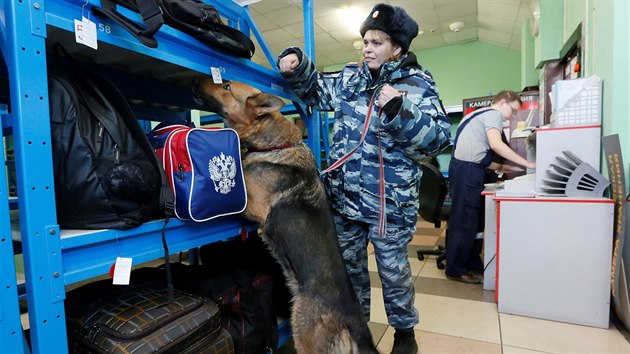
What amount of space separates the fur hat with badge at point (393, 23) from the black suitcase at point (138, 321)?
1412 mm

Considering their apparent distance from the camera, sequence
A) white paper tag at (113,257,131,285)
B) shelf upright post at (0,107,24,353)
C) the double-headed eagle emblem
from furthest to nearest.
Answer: the double-headed eagle emblem → white paper tag at (113,257,131,285) → shelf upright post at (0,107,24,353)

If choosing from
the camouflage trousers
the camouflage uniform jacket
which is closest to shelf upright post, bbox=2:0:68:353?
the camouflage uniform jacket

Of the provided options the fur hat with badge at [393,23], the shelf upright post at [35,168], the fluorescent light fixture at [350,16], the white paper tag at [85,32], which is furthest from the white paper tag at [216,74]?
the fluorescent light fixture at [350,16]

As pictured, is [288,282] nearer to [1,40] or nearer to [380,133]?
[380,133]

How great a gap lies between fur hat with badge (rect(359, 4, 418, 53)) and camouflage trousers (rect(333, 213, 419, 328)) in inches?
36.8

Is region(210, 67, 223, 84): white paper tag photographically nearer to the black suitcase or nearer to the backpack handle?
the backpack handle

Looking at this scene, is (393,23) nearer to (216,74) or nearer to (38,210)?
(216,74)

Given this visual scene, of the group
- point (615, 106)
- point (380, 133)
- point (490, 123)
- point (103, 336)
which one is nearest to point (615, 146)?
point (615, 106)

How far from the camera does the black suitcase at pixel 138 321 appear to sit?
0.90 metres

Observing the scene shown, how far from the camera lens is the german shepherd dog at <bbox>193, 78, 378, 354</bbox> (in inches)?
50.8

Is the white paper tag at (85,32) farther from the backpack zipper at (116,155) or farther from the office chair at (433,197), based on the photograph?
the office chair at (433,197)

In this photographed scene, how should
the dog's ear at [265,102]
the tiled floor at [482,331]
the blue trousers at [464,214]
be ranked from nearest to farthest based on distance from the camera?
the dog's ear at [265,102]
the tiled floor at [482,331]
the blue trousers at [464,214]

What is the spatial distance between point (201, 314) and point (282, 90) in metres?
1.15

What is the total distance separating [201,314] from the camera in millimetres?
1054
